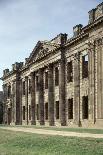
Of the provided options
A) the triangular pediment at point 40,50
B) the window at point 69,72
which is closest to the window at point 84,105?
the window at point 69,72

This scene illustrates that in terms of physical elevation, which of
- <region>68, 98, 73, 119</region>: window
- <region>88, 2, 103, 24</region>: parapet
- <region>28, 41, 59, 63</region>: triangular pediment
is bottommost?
<region>68, 98, 73, 119</region>: window

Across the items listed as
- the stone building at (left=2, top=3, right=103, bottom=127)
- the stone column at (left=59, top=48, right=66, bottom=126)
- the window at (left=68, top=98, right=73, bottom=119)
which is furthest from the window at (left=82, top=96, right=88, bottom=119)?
the stone column at (left=59, top=48, right=66, bottom=126)

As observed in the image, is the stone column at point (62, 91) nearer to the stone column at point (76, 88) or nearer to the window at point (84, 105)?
the stone column at point (76, 88)

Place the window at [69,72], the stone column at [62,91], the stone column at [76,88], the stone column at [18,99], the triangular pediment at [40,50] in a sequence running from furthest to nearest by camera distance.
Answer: the stone column at [18,99] → the triangular pediment at [40,50] → the stone column at [62,91] → the window at [69,72] → the stone column at [76,88]

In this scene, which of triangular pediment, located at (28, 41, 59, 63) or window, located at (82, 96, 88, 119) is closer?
window, located at (82, 96, 88, 119)

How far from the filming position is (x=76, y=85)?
41.6 meters

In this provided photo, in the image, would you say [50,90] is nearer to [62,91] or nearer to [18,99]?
[62,91]

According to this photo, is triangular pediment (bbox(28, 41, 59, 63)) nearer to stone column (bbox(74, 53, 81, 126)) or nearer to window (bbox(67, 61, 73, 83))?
window (bbox(67, 61, 73, 83))

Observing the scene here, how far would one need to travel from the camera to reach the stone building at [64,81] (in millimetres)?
36188

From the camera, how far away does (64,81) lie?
45.0 metres

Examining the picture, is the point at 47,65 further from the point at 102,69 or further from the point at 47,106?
the point at 102,69

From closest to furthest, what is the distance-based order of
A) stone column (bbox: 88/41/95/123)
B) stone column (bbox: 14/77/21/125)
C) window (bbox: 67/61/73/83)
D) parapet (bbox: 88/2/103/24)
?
parapet (bbox: 88/2/103/24) → stone column (bbox: 88/41/95/123) → window (bbox: 67/61/73/83) → stone column (bbox: 14/77/21/125)

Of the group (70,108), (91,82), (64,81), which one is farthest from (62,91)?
(91,82)

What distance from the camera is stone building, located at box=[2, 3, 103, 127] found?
36188 mm
